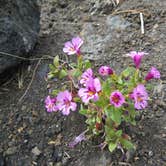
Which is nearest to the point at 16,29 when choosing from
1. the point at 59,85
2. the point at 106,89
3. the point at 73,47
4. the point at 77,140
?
the point at 59,85

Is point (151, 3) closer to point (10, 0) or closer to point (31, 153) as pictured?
point (10, 0)

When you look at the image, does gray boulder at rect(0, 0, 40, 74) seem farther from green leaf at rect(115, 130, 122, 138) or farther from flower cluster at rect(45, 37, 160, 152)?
green leaf at rect(115, 130, 122, 138)

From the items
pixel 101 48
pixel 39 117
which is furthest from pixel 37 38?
pixel 39 117

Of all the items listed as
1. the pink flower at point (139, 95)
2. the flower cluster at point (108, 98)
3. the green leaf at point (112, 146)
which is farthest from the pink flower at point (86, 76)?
the green leaf at point (112, 146)

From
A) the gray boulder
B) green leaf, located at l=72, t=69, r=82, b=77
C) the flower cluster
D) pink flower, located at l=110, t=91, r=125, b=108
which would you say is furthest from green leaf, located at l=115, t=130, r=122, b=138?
the gray boulder

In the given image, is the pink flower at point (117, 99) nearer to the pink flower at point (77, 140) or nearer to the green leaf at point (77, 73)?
the green leaf at point (77, 73)

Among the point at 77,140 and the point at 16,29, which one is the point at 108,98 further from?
the point at 16,29
